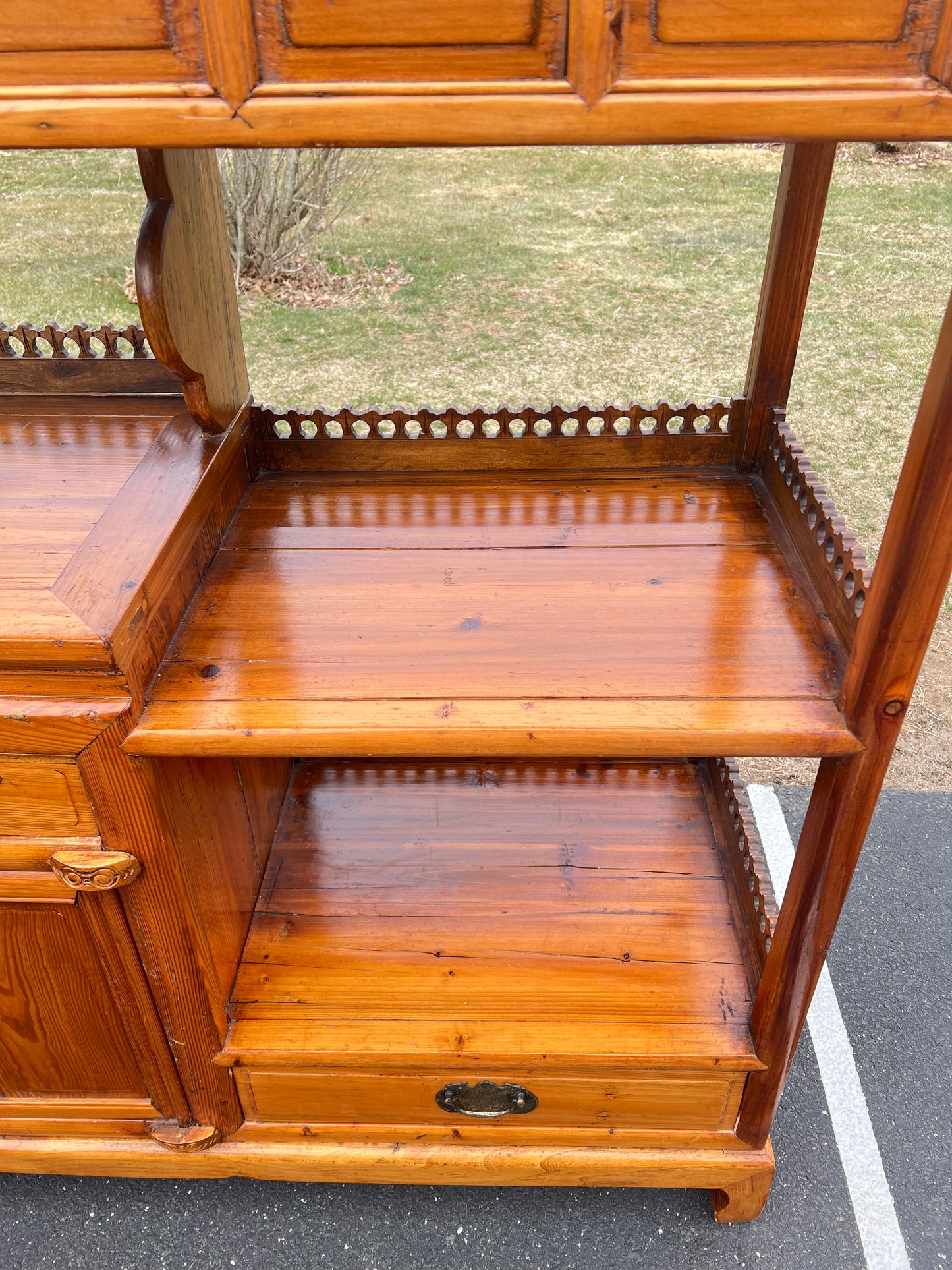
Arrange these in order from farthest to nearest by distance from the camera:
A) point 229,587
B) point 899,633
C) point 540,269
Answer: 1. point 540,269
2. point 229,587
3. point 899,633

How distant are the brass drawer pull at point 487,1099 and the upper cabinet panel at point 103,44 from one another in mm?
1463

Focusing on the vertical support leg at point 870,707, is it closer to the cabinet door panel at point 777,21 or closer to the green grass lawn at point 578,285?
the cabinet door panel at point 777,21

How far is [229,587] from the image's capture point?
57.8 inches

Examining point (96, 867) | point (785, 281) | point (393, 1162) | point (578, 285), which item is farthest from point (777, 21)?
point (578, 285)

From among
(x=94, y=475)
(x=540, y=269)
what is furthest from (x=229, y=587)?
(x=540, y=269)

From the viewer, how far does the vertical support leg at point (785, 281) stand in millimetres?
1491

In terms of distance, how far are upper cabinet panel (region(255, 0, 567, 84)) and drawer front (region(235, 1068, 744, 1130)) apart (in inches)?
55.7

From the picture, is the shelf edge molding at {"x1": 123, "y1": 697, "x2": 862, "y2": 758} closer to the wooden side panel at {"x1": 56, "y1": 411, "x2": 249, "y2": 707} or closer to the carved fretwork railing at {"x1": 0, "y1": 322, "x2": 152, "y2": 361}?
the wooden side panel at {"x1": 56, "y1": 411, "x2": 249, "y2": 707}

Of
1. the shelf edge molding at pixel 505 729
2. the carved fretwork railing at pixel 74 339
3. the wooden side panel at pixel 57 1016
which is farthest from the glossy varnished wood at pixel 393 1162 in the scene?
the carved fretwork railing at pixel 74 339

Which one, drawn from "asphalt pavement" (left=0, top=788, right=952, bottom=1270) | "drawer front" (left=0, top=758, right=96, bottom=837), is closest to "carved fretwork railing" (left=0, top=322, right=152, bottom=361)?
"drawer front" (left=0, top=758, right=96, bottom=837)

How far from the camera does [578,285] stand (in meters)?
5.55

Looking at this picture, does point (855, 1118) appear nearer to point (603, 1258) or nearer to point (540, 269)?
point (603, 1258)

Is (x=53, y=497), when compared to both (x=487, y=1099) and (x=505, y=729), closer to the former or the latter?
(x=505, y=729)

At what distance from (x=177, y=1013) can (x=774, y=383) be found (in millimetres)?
1434
